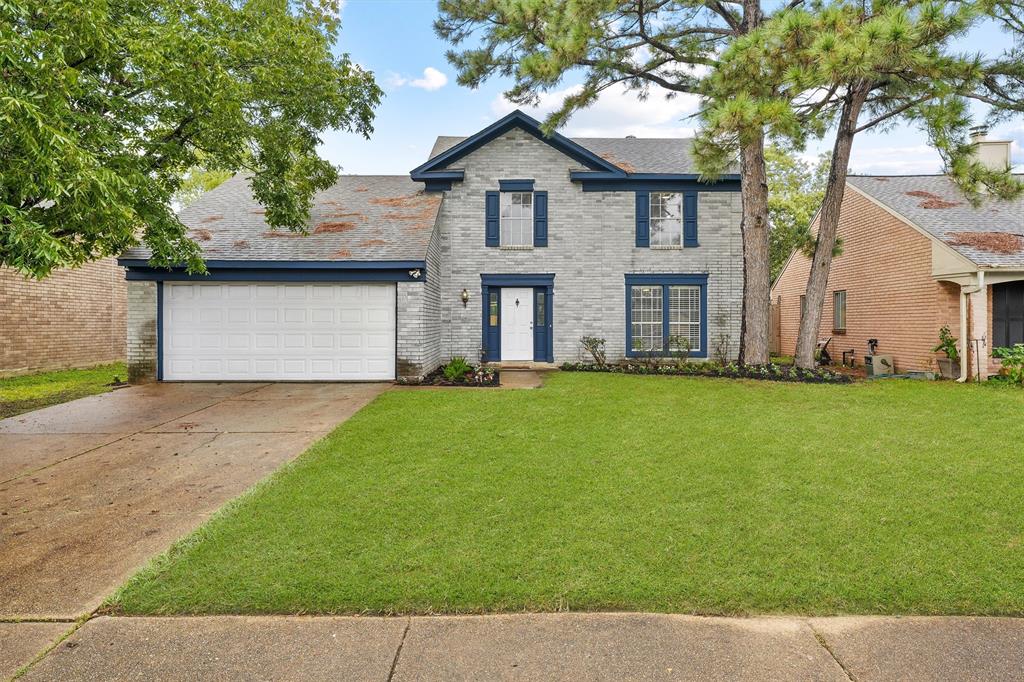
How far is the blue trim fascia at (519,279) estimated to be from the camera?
561 inches

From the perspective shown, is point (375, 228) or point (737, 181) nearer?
point (375, 228)

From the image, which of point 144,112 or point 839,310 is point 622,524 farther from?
point 839,310

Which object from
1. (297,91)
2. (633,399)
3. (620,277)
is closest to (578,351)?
(620,277)

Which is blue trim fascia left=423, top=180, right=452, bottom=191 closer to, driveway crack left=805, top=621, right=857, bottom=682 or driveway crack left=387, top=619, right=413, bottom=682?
driveway crack left=387, top=619, right=413, bottom=682

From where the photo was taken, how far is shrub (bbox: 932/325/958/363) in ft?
38.3

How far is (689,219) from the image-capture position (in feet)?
47.0

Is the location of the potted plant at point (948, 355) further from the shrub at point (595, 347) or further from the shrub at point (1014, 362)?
the shrub at point (595, 347)

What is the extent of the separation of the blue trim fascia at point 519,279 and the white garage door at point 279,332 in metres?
3.24

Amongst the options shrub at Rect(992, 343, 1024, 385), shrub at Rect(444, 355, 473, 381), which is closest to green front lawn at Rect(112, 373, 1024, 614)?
shrub at Rect(444, 355, 473, 381)

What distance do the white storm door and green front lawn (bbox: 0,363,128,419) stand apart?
345 inches

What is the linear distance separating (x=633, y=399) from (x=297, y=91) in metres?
8.64

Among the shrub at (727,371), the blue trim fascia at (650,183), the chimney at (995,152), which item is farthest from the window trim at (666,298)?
the chimney at (995,152)

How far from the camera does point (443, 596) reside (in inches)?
121

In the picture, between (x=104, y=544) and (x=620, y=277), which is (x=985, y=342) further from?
(x=104, y=544)
